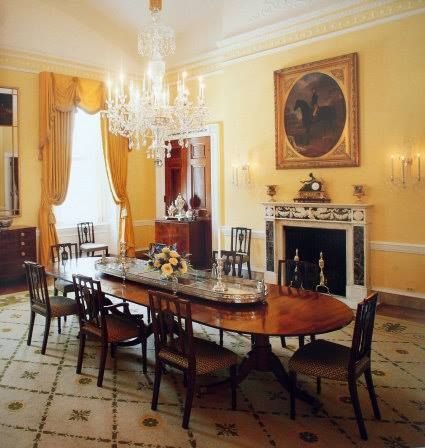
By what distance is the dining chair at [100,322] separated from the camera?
361 cm

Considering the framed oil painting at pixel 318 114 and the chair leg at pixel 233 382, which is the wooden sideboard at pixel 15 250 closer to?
the framed oil painting at pixel 318 114

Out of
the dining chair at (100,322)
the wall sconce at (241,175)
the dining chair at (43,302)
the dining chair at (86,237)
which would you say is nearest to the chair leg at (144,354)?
the dining chair at (100,322)

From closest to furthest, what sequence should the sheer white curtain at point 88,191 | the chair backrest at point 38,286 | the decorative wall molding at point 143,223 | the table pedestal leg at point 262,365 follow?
1. the table pedestal leg at point 262,365
2. the chair backrest at point 38,286
3. the sheer white curtain at point 88,191
4. the decorative wall molding at point 143,223

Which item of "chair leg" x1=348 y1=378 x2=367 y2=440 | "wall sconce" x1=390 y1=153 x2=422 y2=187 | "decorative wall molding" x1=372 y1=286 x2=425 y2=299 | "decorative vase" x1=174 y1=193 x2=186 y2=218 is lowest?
"chair leg" x1=348 y1=378 x2=367 y2=440

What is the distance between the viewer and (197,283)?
400 centimetres

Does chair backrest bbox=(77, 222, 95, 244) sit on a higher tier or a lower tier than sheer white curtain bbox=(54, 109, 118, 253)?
lower

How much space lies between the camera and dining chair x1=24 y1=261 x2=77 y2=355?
4.27 m

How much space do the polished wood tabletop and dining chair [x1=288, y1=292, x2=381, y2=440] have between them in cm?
16

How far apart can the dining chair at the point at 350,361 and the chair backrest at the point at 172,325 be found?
28.4 inches

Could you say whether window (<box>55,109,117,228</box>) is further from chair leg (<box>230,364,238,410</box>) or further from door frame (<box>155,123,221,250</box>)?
chair leg (<box>230,364,238,410</box>)

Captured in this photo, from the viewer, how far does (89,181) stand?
855cm

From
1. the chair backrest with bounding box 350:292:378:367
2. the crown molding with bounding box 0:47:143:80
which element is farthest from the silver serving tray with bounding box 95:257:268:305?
the crown molding with bounding box 0:47:143:80

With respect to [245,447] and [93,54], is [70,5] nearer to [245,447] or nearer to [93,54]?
[93,54]

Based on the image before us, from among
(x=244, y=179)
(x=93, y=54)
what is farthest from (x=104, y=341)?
(x=93, y=54)
